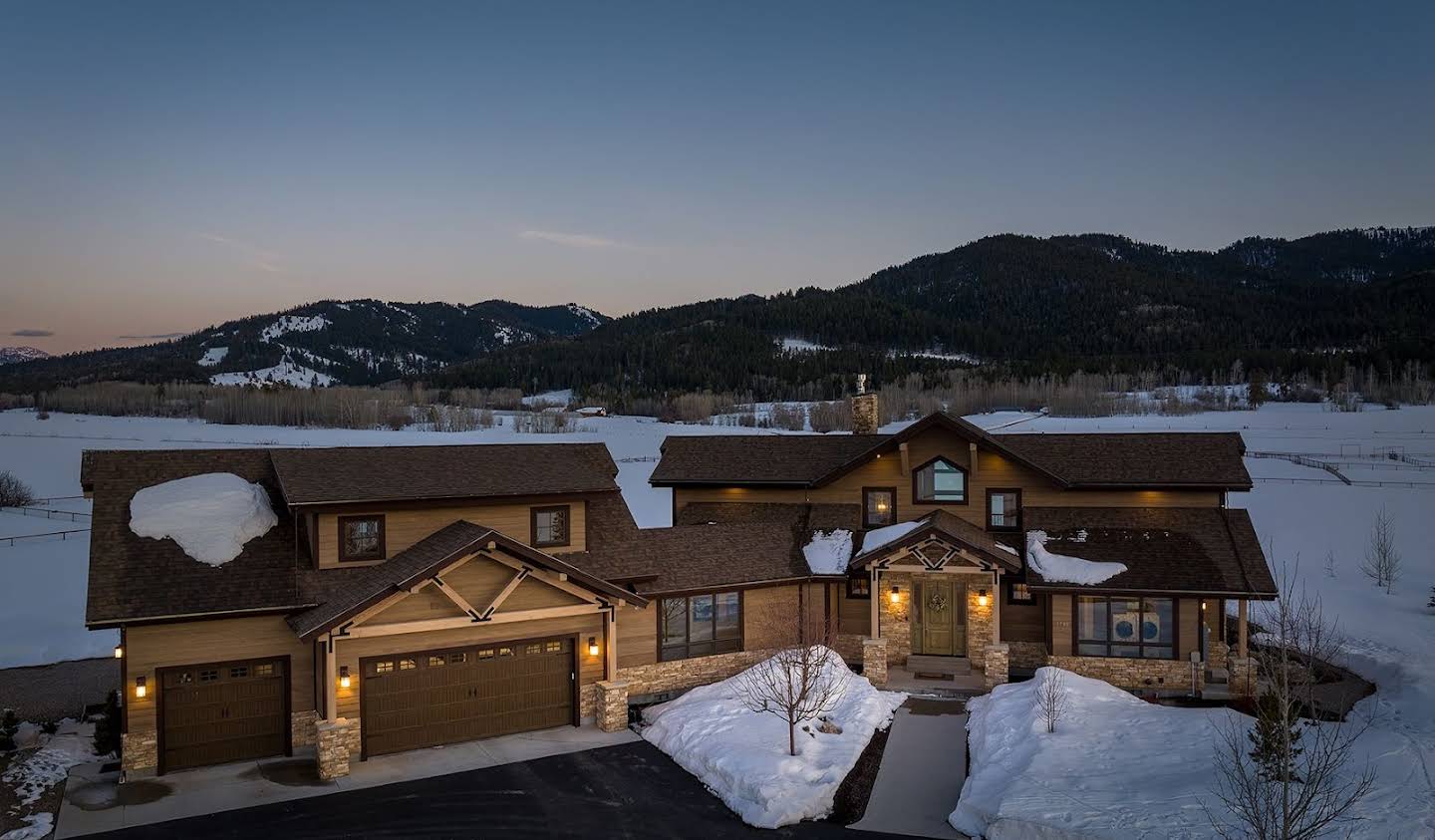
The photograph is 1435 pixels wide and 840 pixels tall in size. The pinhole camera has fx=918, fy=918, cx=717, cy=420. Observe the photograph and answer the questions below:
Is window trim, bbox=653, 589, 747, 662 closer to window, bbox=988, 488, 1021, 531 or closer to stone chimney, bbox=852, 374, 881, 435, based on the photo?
window, bbox=988, 488, 1021, 531

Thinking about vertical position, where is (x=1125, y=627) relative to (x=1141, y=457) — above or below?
below

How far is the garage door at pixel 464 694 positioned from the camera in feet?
50.7

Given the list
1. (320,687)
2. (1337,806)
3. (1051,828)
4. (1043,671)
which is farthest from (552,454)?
(1337,806)

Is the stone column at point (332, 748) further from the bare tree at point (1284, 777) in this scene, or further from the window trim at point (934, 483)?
the window trim at point (934, 483)

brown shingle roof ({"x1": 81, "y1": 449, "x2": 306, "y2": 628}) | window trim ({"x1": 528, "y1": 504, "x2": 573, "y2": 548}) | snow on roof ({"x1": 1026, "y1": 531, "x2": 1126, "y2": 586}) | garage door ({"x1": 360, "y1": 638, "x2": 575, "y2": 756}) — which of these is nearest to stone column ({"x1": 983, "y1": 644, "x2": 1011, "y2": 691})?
snow on roof ({"x1": 1026, "y1": 531, "x2": 1126, "y2": 586})

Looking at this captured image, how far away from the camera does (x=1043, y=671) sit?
1747 cm

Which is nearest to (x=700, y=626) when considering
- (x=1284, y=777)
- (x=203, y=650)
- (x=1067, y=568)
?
(x=1067, y=568)

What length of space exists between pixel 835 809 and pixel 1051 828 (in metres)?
3.04

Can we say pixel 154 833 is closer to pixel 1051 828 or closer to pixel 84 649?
pixel 1051 828

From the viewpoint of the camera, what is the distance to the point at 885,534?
66.4ft

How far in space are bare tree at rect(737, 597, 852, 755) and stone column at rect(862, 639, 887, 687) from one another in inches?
20.3

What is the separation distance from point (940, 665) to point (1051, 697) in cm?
440

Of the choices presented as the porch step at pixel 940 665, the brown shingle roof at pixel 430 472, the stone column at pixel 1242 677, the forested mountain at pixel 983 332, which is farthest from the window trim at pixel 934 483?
the forested mountain at pixel 983 332

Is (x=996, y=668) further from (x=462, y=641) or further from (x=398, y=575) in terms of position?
(x=398, y=575)
